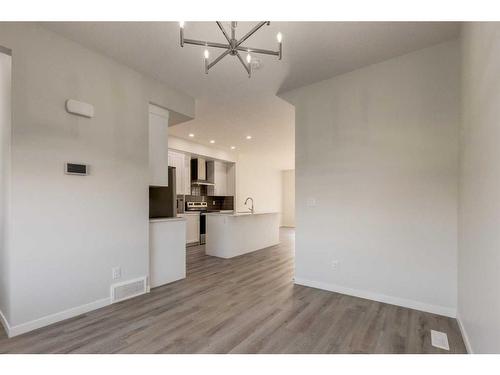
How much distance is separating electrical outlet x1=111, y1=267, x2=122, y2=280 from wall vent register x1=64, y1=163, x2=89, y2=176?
3.64 ft

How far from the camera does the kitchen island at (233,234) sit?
5.16m

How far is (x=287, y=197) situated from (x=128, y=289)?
30.8 ft

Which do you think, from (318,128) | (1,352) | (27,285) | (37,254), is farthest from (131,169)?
(318,128)

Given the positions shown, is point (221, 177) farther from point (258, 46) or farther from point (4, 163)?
point (4, 163)

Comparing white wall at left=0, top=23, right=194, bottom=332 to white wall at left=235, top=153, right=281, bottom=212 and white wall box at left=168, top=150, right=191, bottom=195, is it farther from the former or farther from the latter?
white wall at left=235, top=153, right=281, bottom=212

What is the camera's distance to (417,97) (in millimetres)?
2760

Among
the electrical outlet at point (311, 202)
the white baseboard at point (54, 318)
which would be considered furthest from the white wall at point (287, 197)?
the white baseboard at point (54, 318)

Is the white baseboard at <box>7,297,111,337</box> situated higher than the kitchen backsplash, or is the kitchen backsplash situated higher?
the kitchen backsplash

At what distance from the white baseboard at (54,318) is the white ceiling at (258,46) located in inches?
106

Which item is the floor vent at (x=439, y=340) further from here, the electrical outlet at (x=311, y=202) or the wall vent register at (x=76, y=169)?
the wall vent register at (x=76, y=169)

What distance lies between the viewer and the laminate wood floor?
1990mm

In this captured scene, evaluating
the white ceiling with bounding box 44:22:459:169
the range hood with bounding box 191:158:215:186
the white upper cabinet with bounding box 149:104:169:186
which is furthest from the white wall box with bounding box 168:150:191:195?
the white upper cabinet with bounding box 149:104:169:186
